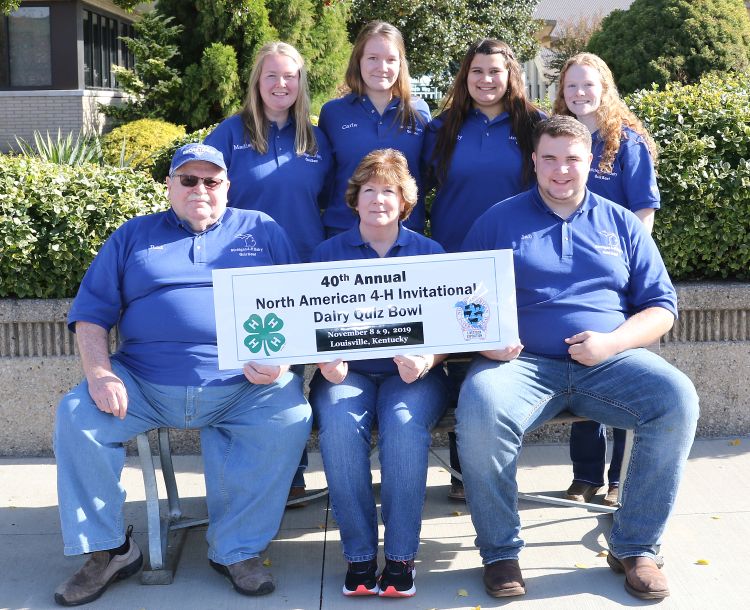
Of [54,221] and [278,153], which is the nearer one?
[278,153]

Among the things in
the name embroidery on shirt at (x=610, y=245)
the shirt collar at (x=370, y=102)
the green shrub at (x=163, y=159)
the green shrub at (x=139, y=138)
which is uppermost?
the green shrub at (x=139, y=138)

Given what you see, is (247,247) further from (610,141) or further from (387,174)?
(610,141)

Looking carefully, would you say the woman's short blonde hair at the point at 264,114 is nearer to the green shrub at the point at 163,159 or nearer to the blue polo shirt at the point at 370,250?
the blue polo shirt at the point at 370,250

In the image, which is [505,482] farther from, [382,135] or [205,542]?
[382,135]

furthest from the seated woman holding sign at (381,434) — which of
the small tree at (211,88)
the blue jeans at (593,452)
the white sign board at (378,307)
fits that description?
the small tree at (211,88)

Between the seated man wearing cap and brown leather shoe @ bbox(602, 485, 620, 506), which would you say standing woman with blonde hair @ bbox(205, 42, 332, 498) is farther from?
brown leather shoe @ bbox(602, 485, 620, 506)

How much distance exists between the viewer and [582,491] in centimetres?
472

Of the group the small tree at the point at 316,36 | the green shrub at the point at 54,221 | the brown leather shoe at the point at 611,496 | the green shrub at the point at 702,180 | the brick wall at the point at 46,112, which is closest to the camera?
the brown leather shoe at the point at 611,496

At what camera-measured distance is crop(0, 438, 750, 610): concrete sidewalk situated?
373 cm

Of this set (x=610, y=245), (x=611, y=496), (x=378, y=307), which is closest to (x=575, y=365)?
(x=610, y=245)

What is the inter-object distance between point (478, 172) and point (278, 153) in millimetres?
967

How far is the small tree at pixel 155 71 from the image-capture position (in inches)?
462

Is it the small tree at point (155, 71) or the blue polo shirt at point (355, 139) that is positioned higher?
the small tree at point (155, 71)

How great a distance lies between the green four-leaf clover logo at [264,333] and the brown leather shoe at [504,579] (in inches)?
48.4
